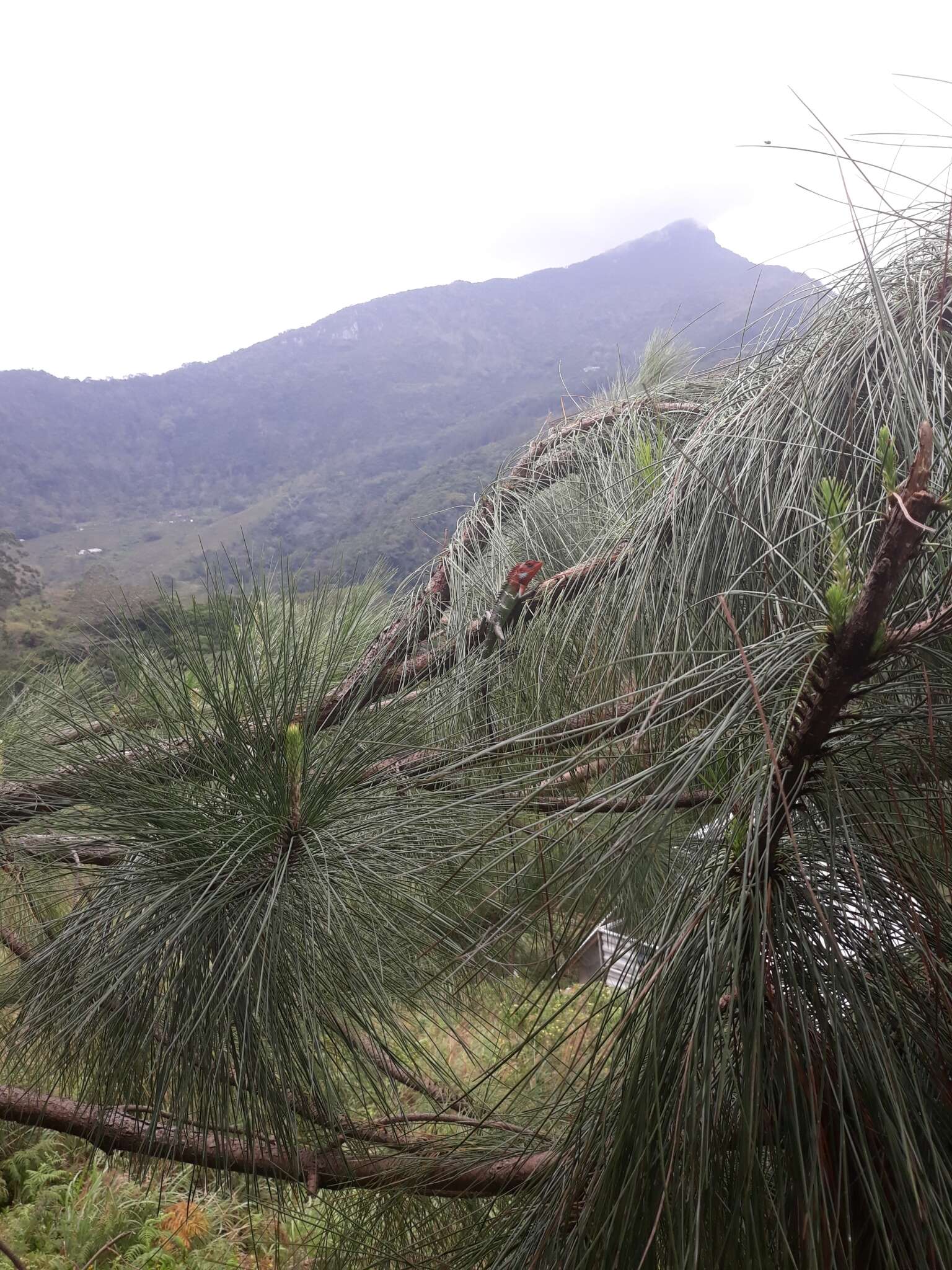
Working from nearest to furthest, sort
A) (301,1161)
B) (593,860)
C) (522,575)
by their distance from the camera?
(593,860)
(301,1161)
(522,575)

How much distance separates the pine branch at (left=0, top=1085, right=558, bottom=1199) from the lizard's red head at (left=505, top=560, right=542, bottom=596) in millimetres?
421

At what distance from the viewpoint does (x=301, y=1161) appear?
0.56 m

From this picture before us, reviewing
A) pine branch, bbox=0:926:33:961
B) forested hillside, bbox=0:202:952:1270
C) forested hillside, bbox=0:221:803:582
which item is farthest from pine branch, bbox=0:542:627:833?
forested hillside, bbox=0:221:803:582

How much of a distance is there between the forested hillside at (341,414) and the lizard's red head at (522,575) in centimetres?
54

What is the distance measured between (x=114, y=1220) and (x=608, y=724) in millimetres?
2080

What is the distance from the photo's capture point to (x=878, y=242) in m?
0.44

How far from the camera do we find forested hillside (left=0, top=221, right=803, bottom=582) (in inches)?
170

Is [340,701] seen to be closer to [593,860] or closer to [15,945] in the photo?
[593,860]

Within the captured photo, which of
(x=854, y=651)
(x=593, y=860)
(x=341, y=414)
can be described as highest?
(x=341, y=414)

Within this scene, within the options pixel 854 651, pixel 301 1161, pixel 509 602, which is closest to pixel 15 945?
pixel 301 1161

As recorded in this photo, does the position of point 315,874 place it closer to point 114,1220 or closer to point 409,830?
point 409,830

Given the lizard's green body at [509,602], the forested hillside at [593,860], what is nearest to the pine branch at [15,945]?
the forested hillside at [593,860]

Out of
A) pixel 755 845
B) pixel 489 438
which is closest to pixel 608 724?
pixel 755 845

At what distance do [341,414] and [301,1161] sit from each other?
8654 mm
